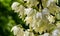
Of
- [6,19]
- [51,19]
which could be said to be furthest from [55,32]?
[6,19]

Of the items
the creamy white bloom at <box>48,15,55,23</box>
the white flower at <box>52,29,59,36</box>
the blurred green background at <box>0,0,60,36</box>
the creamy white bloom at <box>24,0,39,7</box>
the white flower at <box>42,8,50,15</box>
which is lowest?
the blurred green background at <box>0,0,60,36</box>

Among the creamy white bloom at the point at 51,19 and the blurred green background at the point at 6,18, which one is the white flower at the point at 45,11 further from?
the blurred green background at the point at 6,18

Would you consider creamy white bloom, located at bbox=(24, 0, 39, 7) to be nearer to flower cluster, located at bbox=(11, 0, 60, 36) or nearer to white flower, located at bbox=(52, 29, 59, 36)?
flower cluster, located at bbox=(11, 0, 60, 36)

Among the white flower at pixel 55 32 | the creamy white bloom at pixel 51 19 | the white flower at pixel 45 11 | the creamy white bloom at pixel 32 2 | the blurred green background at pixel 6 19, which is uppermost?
the creamy white bloom at pixel 32 2

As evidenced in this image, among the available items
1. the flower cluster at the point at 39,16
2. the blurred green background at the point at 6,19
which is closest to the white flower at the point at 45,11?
the flower cluster at the point at 39,16

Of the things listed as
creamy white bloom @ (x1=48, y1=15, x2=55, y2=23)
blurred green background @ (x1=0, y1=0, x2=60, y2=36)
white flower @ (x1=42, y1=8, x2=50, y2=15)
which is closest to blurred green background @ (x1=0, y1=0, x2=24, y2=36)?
blurred green background @ (x1=0, y1=0, x2=60, y2=36)

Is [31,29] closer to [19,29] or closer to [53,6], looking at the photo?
[19,29]

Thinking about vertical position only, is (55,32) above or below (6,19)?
above

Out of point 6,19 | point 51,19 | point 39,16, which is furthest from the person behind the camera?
point 6,19

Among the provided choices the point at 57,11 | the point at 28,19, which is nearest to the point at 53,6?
the point at 57,11

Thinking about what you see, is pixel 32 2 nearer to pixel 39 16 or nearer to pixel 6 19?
pixel 39 16

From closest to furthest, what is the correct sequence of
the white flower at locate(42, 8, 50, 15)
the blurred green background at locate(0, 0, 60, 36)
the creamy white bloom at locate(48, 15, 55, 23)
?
the white flower at locate(42, 8, 50, 15)
the creamy white bloom at locate(48, 15, 55, 23)
the blurred green background at locate(0, 0, 60, 36)
